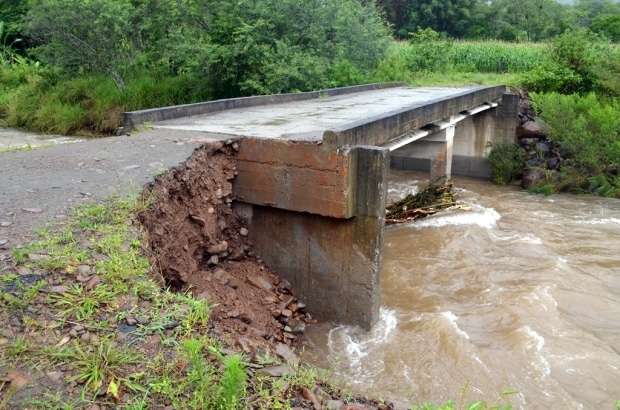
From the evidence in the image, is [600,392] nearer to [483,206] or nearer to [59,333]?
[59,333]

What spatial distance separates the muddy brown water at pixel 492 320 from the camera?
5895mm

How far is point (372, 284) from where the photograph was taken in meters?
6.58

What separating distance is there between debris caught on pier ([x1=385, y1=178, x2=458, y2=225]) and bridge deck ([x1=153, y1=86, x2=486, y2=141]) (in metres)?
1.99

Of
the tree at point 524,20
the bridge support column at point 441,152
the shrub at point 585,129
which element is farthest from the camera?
the tree at point 524,20

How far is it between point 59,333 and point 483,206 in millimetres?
11602

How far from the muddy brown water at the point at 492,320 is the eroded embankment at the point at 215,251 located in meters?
0.68

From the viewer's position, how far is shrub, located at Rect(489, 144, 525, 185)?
51.7ft

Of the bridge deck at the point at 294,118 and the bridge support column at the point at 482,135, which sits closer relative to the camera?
the bridge deck at the point at 294,118

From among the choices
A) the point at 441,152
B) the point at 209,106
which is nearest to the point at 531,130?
the point at 441,152

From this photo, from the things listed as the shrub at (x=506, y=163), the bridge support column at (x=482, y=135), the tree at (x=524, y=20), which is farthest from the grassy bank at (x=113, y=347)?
the tree at (x=524, y=20)

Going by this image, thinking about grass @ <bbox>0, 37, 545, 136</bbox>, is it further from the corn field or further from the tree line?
the tree line

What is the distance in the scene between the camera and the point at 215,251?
6.51m

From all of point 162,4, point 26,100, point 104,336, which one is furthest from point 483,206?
→ point 26,100

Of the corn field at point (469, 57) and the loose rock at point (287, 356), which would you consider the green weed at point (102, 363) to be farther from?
the corn field at point (469, 57)
